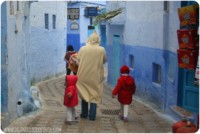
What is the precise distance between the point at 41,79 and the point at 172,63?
24.7ft

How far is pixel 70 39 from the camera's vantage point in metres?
27.3

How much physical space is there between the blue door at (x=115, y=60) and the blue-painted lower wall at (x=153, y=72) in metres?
0.54

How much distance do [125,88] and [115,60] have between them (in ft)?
24.1

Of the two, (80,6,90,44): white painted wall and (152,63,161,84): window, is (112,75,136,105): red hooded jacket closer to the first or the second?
(152,63,161,84): window

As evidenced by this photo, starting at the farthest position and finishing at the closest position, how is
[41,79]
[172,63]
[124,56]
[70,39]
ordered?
[70,39], [41,79], [124,56], [172,63]

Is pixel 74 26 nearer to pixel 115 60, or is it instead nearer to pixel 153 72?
pixel 115 60

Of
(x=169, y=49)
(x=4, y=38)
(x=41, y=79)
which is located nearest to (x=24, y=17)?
(x=4, y=38)

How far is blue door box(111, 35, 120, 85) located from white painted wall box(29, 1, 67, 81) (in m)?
2.58

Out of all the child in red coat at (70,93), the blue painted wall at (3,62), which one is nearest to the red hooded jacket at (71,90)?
the child in red coat at (70,93)

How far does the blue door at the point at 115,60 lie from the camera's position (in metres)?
14.2

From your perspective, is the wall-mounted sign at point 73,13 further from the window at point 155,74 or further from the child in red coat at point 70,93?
the child in red coat at point 70,93

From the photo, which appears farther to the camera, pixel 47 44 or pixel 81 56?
pixel 47 44

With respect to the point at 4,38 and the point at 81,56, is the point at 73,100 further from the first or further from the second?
the point at 4,38

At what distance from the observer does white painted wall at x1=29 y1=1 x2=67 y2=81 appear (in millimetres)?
13577
